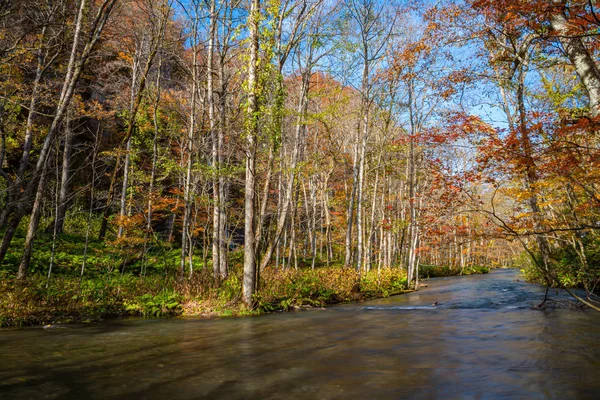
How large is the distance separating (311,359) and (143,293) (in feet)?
22.6

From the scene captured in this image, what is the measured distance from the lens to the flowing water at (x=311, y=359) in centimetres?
429

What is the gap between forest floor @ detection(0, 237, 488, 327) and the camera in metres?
8.73

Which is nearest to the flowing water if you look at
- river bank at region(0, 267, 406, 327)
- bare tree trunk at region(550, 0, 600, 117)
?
river bank at region(0, 267, 406, 327)

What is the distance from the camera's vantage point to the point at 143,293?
10688 millimetres

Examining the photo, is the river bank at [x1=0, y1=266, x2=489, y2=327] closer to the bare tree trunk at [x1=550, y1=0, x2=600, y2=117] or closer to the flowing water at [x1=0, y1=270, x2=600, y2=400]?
the flowing water at [x1=0, y1=270, x2=600, y2=400]

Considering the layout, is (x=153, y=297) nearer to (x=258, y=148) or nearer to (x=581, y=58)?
(x=258, y=148)

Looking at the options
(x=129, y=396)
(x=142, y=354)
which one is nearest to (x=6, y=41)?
(x=142, y=354)

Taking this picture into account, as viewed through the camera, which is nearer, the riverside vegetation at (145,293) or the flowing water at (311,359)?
the flowing water at (311,359)

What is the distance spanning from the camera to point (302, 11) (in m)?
14.3

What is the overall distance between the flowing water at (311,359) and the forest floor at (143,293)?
30.1 inches

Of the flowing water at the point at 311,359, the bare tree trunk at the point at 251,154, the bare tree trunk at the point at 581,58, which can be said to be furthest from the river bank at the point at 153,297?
the bare tree trunk at the point at 581,58

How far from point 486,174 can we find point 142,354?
11.4 metres

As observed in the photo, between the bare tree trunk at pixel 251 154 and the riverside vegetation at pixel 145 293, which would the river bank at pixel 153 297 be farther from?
the bare tree trunk at pixel 251 154

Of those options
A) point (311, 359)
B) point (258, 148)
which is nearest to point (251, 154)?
point (258, 148)
